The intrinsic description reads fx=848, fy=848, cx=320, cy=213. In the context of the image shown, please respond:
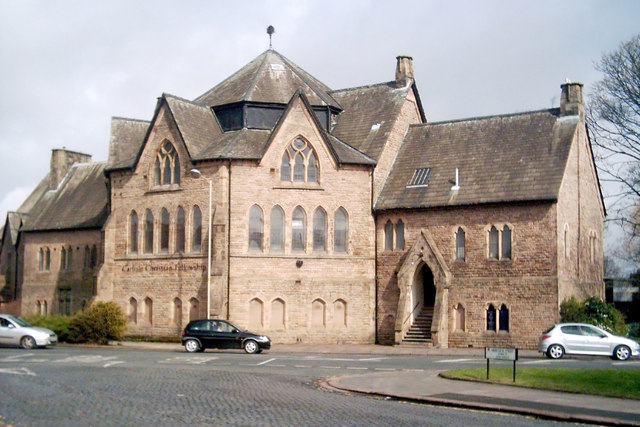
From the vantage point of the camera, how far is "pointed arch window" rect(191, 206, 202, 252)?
43531 mm

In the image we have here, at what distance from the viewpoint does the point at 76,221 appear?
54938mm

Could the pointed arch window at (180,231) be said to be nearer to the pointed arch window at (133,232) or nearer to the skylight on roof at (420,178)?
the pointed arch window at (133,232)

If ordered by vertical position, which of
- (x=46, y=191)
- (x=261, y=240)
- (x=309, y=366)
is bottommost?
(x=309, y=366)

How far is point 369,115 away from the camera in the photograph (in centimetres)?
4853

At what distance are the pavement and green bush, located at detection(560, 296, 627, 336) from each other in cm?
1452

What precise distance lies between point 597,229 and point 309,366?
24390 mm

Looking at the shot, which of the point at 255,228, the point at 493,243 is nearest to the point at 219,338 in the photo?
the point at 255,228

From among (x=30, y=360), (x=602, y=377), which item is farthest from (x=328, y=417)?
(x=30, y=360)

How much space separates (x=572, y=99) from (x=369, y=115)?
37.6ft

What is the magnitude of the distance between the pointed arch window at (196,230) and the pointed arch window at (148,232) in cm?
310

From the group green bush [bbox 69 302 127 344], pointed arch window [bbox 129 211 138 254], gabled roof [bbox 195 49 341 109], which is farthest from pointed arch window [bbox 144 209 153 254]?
gabled roof [bbox 195 49 341 109]

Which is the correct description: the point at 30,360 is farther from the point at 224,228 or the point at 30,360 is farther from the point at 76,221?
the point at 76,221

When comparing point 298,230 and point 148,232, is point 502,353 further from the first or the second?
point 148,232

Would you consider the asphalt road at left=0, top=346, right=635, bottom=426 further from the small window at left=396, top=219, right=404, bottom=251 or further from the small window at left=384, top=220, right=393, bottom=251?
the small window at left=384, top=220, right=393, bottom=251
